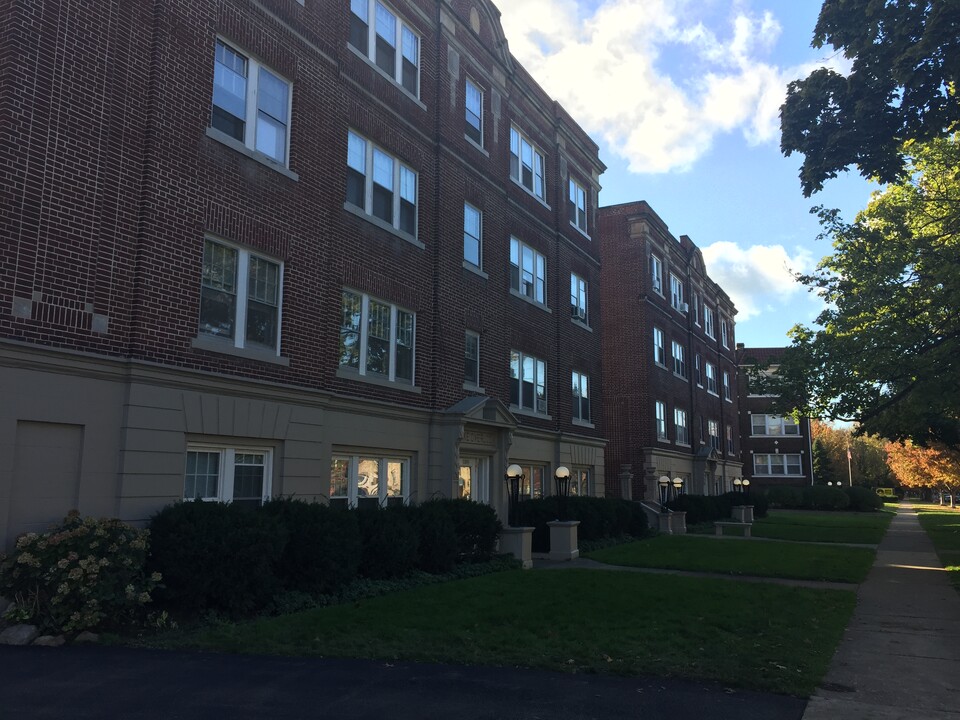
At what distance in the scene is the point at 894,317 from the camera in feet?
62.1

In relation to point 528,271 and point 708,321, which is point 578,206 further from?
point 708,321

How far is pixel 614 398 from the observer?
3359cm

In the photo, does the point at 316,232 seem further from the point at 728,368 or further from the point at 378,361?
the point at 728,368

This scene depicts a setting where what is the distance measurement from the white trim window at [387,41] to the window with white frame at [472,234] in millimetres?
3362

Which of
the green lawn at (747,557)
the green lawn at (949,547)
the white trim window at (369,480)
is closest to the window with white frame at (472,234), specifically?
the white trim window at (369,480)

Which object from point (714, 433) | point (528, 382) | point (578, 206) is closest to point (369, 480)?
point (528, 382)

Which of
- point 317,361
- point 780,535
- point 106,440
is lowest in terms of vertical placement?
point 780,535

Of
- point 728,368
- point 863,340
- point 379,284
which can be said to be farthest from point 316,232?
point 728,368

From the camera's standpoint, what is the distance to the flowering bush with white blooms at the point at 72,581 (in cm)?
829

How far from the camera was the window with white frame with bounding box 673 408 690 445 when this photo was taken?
37.1 metres

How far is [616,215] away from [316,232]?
23.2 m

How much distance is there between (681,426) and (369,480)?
25810 millimetres

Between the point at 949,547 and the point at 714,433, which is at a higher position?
the point at 714,433

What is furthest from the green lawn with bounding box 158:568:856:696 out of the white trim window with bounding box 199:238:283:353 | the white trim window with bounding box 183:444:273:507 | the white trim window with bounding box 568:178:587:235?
the white trim window with bounding box 568:178:587:235
